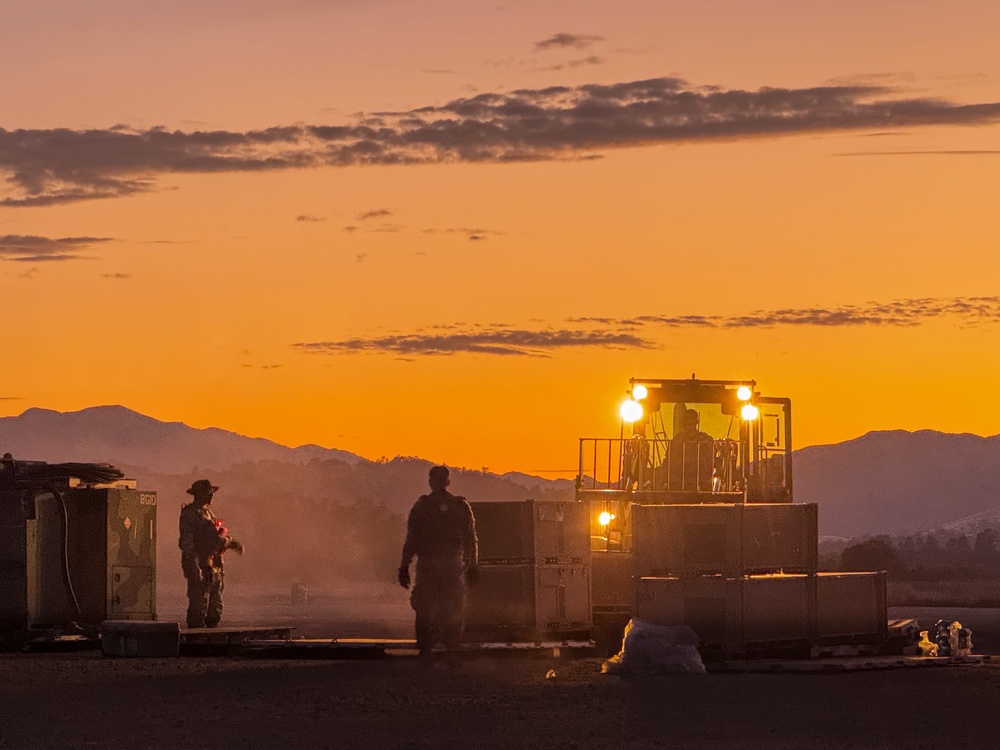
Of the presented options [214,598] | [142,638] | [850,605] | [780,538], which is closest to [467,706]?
[142,638]

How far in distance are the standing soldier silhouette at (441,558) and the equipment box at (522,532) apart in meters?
3.14

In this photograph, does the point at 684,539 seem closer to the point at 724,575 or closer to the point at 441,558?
the point at 724,575

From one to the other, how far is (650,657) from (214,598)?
6613mm

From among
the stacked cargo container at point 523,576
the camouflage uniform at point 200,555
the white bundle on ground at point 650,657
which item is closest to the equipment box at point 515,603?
the stacked cargo container at point 523,576

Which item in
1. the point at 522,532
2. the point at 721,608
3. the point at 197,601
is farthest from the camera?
the point at 197,601

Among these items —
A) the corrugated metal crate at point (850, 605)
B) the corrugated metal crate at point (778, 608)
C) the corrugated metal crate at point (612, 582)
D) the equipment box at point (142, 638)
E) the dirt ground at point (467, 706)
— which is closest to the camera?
the dirt ground at point (467, 706)

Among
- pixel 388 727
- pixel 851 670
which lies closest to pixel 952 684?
pixel 851 670

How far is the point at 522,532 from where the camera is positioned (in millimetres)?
22547

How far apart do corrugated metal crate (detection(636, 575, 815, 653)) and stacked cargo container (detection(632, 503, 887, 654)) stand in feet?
0.04

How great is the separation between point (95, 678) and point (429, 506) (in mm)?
3758

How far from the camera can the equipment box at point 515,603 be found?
879 inches

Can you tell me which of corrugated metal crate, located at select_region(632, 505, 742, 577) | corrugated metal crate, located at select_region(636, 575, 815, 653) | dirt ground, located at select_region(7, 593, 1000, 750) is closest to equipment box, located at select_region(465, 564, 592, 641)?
corrugated metal crate, located at select_region(632, 505, 742, 577)

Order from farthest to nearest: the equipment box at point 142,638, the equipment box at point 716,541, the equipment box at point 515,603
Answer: the equipment box at point 515,603 → the equipment box at point 716,541 → the equipment box at point 142,638

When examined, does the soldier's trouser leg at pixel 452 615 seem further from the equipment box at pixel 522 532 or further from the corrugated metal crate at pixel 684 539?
the corrugated metal crate at pixel 684 539
